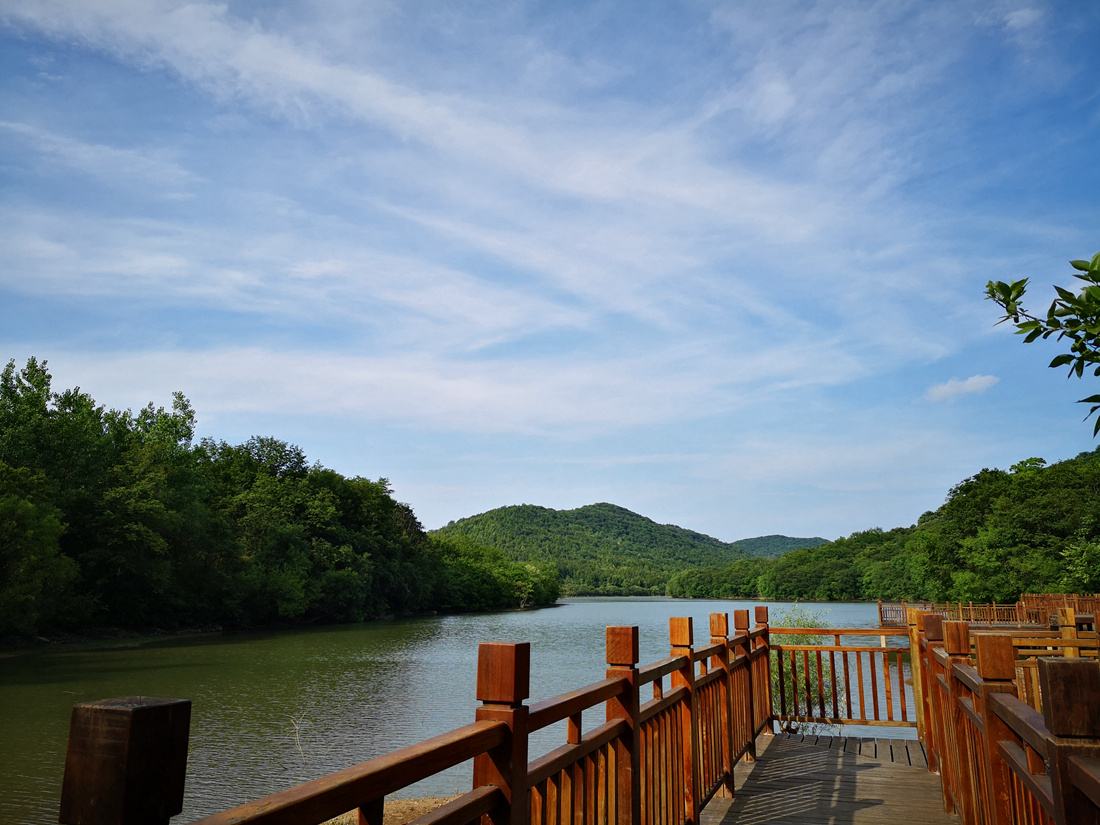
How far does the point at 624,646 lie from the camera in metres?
3.08

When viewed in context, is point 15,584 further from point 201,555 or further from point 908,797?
point 908,797

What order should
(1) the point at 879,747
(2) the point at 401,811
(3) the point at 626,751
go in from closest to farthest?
(3) the point at 626,751 → (1) the point at 879,747 → (2) the point at 401,811

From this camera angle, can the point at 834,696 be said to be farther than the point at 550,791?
Yes

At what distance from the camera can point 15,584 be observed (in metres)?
25.7

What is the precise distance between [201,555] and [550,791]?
4123cm

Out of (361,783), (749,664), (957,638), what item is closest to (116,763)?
(361,783)

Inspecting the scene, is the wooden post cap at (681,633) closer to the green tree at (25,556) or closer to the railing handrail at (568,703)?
the railing handrail at (568,703)

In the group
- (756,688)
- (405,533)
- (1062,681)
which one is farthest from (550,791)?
(405,533)

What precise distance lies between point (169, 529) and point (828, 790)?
122 ft

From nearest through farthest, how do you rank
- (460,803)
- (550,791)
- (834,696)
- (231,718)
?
1. (460,803)
2. (550,791)
3. (834,696)
4. (231,718)

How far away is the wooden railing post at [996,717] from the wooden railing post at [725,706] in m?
2.52

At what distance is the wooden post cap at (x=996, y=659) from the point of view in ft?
8.16

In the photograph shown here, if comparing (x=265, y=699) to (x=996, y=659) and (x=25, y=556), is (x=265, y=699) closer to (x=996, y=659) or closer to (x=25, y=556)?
(x=25, y=556)

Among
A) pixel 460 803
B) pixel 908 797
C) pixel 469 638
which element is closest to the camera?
pixel 460 803
